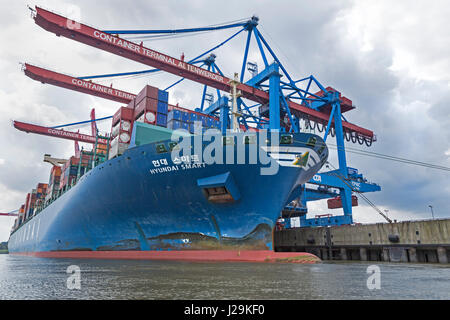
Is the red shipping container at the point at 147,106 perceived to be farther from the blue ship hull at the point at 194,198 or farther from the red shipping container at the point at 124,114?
the blue ship hull at the point at 194,198

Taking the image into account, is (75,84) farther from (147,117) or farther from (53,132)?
(53,132)

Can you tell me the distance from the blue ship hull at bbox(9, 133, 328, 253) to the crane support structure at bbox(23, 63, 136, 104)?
1004cm

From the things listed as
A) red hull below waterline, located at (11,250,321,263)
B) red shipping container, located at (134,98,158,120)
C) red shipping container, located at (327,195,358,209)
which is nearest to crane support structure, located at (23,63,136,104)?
red shipping container, located at (134,98,158,120)

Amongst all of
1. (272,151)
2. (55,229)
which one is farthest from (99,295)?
(55,229)

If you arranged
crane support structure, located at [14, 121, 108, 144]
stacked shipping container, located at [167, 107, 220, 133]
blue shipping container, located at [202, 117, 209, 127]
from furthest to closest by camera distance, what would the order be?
1. crane support structure, located at [14, 121, 108, 144]
2. blue shipping container, located at [202, 117, 209, 127]
3. stacked shipping container, located at [167, 107, 220, 133]

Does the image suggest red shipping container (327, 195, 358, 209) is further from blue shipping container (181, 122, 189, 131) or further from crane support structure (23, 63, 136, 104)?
crane support structure (23, 63, 136, 104)

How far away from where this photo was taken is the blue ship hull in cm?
1295

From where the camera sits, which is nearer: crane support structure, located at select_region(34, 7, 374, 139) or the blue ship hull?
the blue ship hull

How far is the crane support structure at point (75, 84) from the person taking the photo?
2084 cm

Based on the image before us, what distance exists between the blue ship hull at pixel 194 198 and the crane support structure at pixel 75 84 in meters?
10.0

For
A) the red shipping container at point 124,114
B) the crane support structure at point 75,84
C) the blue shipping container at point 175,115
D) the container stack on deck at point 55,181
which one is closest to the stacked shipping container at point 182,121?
the blue shipping container at point 175,115

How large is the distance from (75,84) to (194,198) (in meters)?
15.5

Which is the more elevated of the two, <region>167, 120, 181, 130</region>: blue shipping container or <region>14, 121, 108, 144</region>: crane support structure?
<region>14, 121, 108, 144</region>: crane support structure
